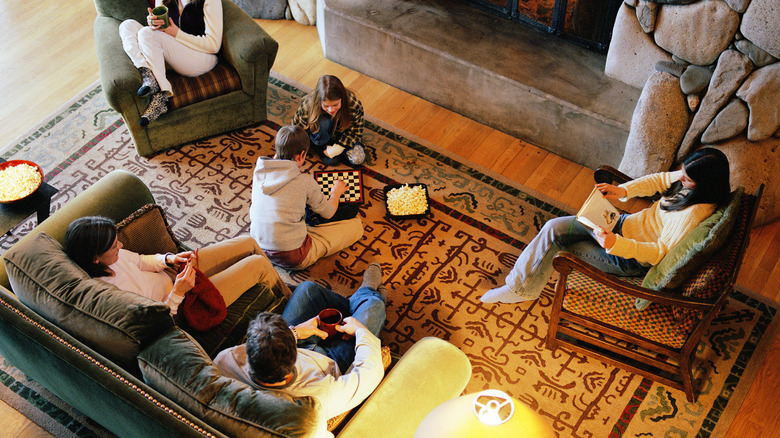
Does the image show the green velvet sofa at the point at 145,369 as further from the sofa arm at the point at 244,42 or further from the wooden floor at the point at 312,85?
the wooden floor at the point at 312,85

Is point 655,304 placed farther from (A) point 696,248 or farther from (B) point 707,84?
(B) point 707,84

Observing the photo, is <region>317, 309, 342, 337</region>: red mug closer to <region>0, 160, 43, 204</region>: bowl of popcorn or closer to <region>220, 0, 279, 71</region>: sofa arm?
<region>0, 160, 43, 204</region>: bowl of popcorn

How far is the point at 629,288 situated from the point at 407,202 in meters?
1.40

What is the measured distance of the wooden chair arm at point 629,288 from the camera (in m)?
2.38

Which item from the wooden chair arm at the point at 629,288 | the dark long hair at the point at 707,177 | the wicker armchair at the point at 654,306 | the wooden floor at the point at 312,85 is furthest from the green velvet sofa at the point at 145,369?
the wooden floor at the point at 312,85

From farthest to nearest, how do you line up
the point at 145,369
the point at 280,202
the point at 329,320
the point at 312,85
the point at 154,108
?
the point at 312,85 → the point at 154,108 → the point at 280,202 → the point at 329,320 → the point at 145,369

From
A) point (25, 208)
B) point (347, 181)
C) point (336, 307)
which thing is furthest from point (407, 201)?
point (25, 208)

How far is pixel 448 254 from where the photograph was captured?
3410mm

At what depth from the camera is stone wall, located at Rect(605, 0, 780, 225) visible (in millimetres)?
3094

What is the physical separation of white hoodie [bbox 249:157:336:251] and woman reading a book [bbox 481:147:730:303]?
1015mm

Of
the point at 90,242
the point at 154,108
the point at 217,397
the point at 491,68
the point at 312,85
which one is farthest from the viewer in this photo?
the point at 312,85

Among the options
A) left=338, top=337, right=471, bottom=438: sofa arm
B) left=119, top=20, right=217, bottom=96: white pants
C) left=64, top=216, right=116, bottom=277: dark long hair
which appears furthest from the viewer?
left=119, top=20, right=217, bottom=96: white pants

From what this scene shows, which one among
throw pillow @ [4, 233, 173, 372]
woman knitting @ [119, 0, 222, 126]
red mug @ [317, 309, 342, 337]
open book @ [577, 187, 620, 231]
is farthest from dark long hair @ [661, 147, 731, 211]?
woman knitting @ [119, 0, 222, 126]

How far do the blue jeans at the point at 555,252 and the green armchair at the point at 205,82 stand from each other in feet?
6.26
